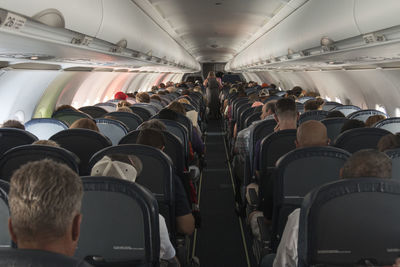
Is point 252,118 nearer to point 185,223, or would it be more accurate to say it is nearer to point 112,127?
point 112,127

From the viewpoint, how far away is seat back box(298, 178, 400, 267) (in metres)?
2.66

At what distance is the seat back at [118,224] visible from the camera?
9.30 feet

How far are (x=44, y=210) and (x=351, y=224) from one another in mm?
1804

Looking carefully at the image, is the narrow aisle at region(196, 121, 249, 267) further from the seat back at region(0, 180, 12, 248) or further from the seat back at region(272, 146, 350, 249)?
the seat back at region(0, 180, 12, 248)

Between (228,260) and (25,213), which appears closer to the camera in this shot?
(25,213)

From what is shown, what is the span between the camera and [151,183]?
4164 millimetres

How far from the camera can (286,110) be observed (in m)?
5.93

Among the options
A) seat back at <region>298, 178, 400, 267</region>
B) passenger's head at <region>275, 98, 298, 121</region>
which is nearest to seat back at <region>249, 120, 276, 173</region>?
passenger's head at <region>275, 98, 298, 121</region>

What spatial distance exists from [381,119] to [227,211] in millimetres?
2889

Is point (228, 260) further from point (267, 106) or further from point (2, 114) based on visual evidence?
point (2, 114)

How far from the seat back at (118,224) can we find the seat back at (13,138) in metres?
2.75

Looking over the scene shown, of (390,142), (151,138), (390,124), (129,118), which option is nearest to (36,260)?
(151,138)

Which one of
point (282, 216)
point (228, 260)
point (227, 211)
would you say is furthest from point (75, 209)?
point (227, 211)

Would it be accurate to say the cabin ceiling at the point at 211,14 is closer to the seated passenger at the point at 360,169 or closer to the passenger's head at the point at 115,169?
the passenger's head at the point at 115,169
